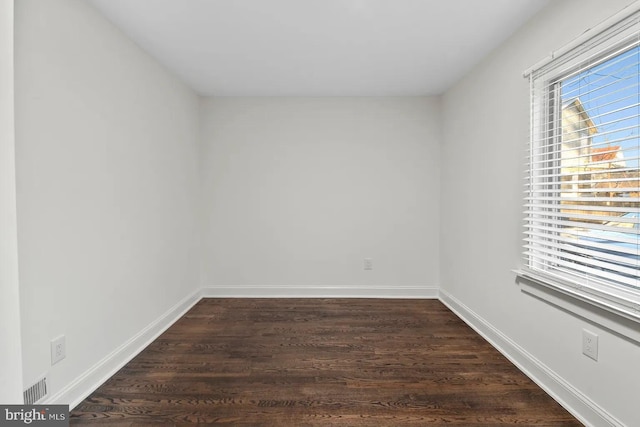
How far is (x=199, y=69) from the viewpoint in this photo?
2.99 meters

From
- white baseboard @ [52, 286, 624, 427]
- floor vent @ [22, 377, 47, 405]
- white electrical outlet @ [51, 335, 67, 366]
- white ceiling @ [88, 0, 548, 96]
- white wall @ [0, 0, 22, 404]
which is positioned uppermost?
white ceiling @ [88, 0, 548, 96]

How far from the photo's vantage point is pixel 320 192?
3.87m

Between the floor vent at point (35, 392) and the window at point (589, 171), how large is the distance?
112 inches

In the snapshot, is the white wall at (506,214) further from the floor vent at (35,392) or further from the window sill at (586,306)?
the floor vent at (35,392)

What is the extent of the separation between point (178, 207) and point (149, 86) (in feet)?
3.80

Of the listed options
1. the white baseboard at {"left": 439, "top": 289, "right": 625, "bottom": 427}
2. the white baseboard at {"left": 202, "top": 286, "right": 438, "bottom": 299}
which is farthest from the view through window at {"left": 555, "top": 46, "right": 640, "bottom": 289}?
the white baseboard at {"left": 202, "top": 286, "right": 438, "bottom": 299}

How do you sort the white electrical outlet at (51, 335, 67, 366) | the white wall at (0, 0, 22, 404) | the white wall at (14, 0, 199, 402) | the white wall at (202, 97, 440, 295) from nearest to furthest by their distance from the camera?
the white wall at (0, 0, 22, 404) → the white wall at (14, 0, 199, 402) → the white electrical outlet at (51, 335, 67, 366) → the white wall at (202, 97, 440, 295)

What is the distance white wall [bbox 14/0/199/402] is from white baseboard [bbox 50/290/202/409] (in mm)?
44

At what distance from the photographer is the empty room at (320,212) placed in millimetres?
1626

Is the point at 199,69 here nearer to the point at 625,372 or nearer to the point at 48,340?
the point at 48,340

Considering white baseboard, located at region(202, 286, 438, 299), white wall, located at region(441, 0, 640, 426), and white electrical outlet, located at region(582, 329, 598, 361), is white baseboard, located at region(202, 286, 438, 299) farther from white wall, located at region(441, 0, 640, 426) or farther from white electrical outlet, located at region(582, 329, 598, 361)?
white electrical outlet, located at region(582, 329, 598, 361)
